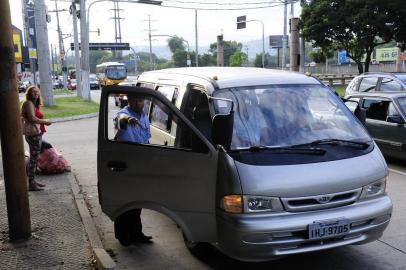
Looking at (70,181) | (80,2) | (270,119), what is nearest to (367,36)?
(80,2)

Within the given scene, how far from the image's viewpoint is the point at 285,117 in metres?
4.59

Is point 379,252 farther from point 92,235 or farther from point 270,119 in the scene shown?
point 92,235

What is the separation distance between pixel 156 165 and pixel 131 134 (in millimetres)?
635

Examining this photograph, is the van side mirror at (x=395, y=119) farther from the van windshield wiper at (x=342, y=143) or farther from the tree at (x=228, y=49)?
the tree at (x=228, y=49)

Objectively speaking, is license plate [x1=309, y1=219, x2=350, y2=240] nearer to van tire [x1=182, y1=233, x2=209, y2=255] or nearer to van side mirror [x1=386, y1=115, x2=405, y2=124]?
van tire [x1=182, y1=233, x2=209, y2=255]

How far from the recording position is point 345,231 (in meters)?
4.03

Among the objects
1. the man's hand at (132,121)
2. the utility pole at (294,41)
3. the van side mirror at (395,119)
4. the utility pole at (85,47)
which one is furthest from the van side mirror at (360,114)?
the utility pole at (85,47)

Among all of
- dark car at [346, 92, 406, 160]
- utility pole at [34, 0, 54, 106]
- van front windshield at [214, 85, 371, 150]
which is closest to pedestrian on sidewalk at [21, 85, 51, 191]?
van front windshield at [214, 85, 371, 150]

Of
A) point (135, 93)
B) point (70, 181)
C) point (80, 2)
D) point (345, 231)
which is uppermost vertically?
point (80, 2)

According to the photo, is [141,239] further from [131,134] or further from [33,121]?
[33,121]

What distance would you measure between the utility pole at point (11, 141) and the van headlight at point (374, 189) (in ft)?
11.0

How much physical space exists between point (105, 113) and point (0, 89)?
3.44 feet

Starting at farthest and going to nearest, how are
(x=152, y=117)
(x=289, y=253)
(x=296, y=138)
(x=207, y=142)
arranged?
(x=152, y=117) < (x=296, y=138) < (x=207, y=142) < (x=289, y=253)

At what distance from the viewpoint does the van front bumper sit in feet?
12.4
